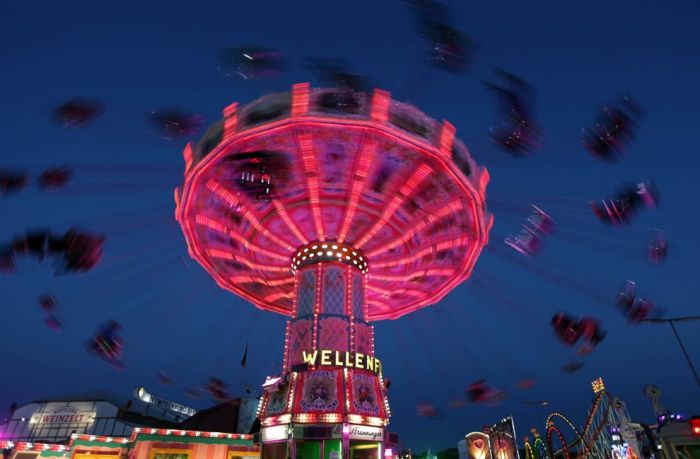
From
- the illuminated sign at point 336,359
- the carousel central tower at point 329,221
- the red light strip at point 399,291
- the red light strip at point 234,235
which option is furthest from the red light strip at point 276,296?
the illuminated sign at point 336,359

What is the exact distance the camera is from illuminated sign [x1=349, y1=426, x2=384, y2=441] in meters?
20.7

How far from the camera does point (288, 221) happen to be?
2459cm

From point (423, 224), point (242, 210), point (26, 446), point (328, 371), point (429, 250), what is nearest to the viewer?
point (328, 371)

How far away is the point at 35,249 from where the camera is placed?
20344 millimetres

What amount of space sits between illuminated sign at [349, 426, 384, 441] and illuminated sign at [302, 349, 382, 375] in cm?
276

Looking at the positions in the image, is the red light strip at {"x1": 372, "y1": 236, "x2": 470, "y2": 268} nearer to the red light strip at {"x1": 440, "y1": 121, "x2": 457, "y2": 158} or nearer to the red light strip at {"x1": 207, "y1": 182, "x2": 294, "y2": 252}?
the red light strip at {"x1": 207, "y1": 182, "x2": 294, "y2": 252}

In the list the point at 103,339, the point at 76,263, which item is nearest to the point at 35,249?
the point at 76,263

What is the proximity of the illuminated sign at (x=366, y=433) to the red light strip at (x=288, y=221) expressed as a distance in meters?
10.2

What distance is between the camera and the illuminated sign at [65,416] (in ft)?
152

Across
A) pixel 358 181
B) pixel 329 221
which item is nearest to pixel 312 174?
pixel 358 181

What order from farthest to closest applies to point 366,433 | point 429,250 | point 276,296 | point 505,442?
point 505,442, point 276,296, point 429,250, point 366,433

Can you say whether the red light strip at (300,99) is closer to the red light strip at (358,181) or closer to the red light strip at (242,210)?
the red light strip at (358,181)

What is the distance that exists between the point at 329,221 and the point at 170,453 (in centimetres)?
1515

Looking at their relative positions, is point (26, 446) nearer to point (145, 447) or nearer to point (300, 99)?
point (145, 447)
